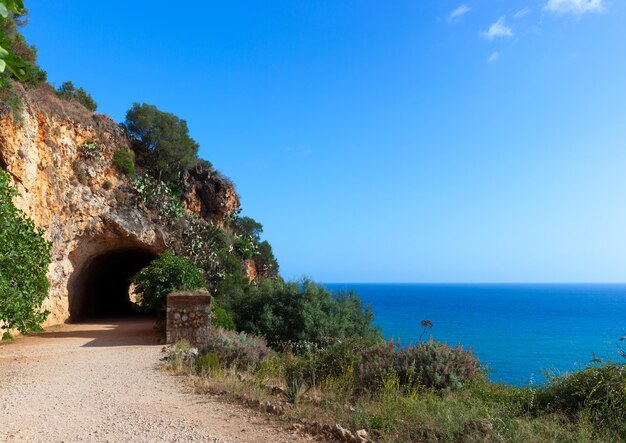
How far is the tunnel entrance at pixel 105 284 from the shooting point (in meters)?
22.0

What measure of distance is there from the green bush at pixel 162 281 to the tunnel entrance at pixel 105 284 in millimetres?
3208

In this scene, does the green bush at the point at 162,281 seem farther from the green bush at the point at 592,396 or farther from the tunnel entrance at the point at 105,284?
the green bush at the point at 592,396

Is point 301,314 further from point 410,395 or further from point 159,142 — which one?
point 159,142

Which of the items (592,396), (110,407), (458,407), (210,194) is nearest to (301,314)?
(110,407)

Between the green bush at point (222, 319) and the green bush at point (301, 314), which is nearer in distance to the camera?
the green bush at point (222, 319)

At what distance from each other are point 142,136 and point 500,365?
2342 centimetres

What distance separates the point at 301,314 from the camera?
45.0 feet

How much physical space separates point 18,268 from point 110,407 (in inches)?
165

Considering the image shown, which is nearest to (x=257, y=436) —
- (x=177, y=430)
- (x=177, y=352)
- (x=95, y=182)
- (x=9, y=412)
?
(x=177, y=430)

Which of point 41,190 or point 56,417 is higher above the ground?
point 41,190

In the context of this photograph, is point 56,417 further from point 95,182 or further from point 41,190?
point 95,182

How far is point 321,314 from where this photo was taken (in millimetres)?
13906

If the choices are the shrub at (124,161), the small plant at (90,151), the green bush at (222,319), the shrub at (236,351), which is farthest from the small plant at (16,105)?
the shrub at (236,351)

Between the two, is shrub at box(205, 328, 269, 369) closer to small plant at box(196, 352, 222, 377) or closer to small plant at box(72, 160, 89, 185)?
small plant at box(196, 352, 222, 377)
